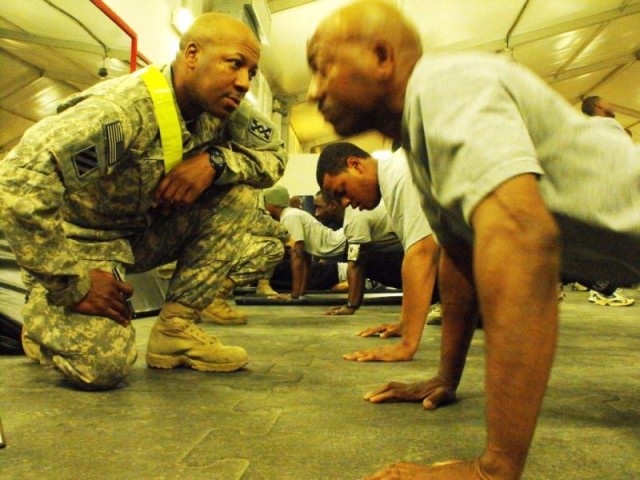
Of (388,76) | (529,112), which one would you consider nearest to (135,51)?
(388,76)

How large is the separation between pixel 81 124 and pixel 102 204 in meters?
0.34

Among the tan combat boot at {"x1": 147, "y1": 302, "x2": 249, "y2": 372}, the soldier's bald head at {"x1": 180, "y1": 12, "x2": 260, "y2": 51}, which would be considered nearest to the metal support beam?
the soldier's bald head at {"x1": 180, "y1": 12, "x2": 260, "y2": 51}

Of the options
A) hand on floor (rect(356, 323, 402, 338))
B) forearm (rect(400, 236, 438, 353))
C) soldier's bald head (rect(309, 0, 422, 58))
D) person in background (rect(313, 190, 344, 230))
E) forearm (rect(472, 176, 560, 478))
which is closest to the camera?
forearm (rect(472, 176, 560, 478))

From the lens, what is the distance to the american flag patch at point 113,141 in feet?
4.37

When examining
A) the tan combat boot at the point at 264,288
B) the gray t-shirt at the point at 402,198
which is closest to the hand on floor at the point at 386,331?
the gray t-shirt at the point at 402,198

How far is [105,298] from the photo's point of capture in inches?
56.1

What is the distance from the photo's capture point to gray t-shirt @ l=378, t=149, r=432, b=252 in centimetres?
199

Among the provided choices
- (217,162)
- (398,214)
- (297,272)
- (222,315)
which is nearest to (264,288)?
(297,272)

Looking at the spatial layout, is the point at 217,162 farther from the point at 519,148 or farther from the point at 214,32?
the point at 519,148

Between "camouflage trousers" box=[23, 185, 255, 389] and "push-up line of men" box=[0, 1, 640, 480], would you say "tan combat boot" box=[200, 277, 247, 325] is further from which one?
"camouflage trousers" box=[23, 185, 255, 389]

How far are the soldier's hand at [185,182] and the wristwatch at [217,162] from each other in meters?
0.01

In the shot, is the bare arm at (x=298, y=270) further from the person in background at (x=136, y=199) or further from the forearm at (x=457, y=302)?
the forearm at (x=457, y=302)

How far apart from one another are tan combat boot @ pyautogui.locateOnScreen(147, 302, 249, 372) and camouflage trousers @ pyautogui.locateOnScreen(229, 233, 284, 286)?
6.31 feet

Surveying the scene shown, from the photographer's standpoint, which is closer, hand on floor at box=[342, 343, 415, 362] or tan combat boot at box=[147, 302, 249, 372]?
tan combat boot at box=[147, 302, 249, 372]
